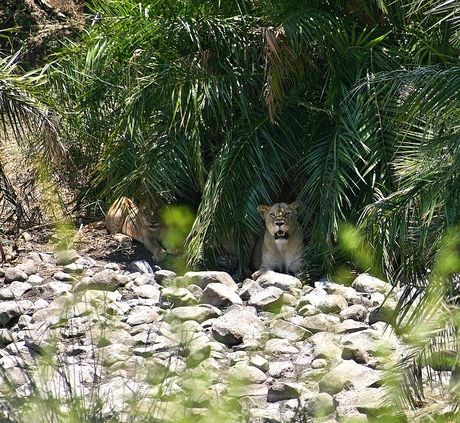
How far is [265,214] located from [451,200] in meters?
4.41

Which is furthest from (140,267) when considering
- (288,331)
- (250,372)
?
(250,372)

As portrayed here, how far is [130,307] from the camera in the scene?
8.36m

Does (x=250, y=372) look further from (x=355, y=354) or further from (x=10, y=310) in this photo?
(x=10, y=310)

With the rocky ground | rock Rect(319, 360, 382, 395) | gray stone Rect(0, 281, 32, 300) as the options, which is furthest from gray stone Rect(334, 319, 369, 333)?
gray stone Rect(0, 281, 32, 300)

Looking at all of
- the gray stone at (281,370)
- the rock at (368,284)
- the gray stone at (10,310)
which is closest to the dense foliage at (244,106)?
the rock at (368,284)

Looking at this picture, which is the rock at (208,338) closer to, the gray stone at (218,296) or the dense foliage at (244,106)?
the gray stone at (218,296)

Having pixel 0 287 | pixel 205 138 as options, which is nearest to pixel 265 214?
pixel 205 138

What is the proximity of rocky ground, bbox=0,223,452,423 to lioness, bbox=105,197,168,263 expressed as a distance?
2.46 ft

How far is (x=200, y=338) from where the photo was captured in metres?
7.00

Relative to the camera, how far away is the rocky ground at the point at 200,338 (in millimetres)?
5723

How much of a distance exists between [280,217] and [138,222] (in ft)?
6.56

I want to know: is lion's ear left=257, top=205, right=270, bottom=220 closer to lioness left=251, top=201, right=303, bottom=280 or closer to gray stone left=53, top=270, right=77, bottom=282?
lioness left=251, top=201, right=303, bottom=280

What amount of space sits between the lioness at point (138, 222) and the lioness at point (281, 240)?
126cm

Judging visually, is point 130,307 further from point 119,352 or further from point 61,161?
point 61,161
